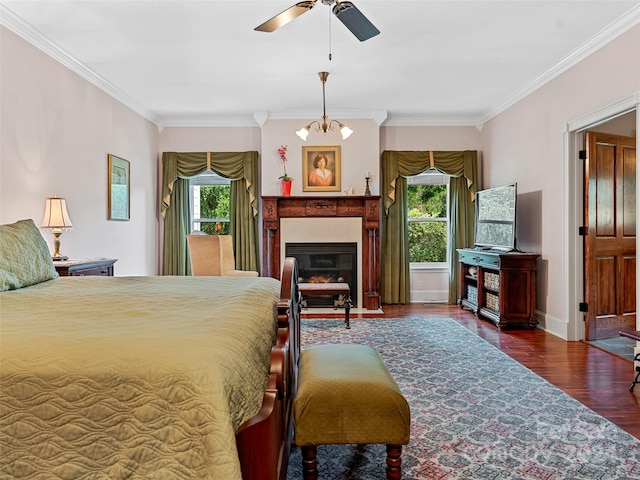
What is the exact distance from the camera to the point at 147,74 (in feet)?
15.9

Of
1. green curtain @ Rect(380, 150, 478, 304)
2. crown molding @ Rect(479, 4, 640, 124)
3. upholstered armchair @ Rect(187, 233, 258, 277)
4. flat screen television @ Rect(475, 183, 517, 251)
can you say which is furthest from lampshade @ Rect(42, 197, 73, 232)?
crown molding @ Rect(479, 4, 640, 124)

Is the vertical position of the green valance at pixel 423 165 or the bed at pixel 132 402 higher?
the green valance at pixel 423 165

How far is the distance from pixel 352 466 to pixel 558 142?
4046mm

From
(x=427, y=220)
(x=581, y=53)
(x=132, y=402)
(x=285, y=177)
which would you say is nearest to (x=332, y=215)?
(x=285, y=177)

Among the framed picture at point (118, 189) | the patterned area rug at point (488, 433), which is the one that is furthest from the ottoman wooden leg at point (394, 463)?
the framed picture at point (118, 189)

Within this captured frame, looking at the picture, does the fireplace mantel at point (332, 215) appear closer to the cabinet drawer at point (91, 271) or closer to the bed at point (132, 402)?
the cabinet drawer at point (91, 271)

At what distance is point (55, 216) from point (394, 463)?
3331 millimetres

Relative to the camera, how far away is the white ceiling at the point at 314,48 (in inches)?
134

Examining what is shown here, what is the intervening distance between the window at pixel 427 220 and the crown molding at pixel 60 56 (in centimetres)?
418

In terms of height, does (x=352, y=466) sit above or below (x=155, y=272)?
below

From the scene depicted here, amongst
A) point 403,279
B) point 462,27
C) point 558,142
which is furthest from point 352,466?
point 403,279

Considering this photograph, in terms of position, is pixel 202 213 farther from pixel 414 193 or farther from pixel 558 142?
pixel 558 142

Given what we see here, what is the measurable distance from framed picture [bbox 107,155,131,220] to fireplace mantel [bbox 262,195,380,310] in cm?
177

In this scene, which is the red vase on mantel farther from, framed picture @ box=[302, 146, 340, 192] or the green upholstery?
the green upholstery
